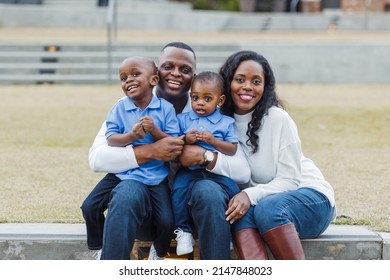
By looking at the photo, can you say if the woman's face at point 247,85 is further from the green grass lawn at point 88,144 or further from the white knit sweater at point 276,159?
the green grass lawn at point 88,144

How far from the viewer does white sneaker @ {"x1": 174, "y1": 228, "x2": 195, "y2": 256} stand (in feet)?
Answer: 14.3

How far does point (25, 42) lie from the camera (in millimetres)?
17062

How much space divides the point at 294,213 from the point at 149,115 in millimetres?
941

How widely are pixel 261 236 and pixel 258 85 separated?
857 mm

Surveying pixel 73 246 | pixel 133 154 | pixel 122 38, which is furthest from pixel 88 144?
pixel 122 38

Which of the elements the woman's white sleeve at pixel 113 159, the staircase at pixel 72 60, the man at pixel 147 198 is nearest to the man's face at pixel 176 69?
the man at pixel 147 198

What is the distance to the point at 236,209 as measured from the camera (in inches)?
168

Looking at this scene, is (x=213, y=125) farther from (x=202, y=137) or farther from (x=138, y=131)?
(x=138, y=131)

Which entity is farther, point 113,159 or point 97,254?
point 97,254

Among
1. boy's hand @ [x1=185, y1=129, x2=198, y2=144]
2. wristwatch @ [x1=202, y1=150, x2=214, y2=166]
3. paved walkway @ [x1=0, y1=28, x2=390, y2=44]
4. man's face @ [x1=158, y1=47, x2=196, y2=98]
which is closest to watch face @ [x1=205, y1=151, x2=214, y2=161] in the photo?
wristwatch @ [x1=202, y1=150, x2=214, y2=166]

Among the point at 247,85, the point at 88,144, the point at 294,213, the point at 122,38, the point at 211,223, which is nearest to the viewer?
the point at 211,223

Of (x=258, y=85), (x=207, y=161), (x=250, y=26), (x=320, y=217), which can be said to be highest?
(x=258, y=85)
